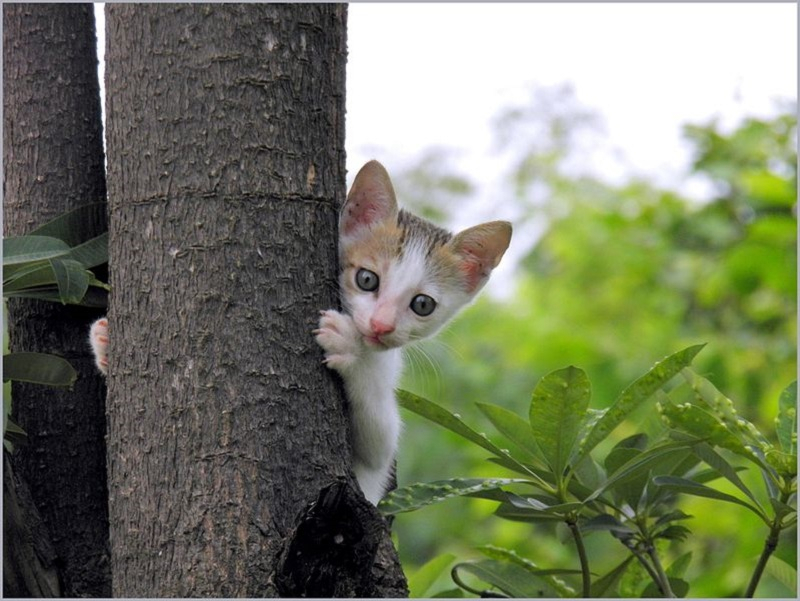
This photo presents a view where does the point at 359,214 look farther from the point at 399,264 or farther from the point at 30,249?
the point at 30,249

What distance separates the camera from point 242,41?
59.2 inches

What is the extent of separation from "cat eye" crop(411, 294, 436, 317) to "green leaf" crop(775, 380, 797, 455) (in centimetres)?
81

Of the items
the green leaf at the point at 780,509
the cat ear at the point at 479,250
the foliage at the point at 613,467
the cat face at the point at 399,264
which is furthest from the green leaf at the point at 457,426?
the cat ear at the point at 479,250

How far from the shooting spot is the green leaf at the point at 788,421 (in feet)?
5.13

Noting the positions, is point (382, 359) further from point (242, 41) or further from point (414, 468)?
point (414, 468)

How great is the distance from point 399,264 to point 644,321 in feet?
13.1

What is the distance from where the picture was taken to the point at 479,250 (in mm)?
2346

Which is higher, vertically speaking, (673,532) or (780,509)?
(780,509)

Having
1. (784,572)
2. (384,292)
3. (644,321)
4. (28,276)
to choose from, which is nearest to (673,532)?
(784,572)

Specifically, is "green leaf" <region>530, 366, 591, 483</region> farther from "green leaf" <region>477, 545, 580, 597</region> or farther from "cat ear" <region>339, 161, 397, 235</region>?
"cat ear" <region>339, 161, 397, 235</region>

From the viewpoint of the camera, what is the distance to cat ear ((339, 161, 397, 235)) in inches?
83.0

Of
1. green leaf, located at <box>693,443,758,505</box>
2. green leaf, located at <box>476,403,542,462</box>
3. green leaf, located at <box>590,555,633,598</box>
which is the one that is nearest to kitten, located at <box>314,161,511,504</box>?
green leaf, located at <box>476,403,542,462</box>

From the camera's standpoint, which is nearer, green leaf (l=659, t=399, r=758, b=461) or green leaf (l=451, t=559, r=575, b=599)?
green leaf (l=659, t=399, r=758, b=461)

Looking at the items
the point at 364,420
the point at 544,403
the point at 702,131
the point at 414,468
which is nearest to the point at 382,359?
the point at 364,420
